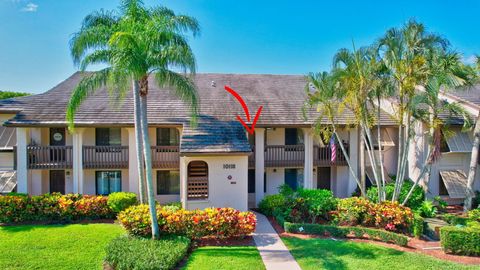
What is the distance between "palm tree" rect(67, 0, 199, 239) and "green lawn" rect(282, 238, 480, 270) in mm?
6011

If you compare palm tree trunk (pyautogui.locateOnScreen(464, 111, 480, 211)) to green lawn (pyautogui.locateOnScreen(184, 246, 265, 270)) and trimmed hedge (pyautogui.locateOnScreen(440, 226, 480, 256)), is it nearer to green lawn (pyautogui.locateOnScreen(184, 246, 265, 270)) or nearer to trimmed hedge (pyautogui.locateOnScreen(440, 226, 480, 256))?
trimmed hedge (pyautogui.locateOnScreen(440, 226, 480, 256))

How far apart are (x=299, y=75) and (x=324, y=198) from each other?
13.1 metres

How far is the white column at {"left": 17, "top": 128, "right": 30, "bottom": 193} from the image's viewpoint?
16.6 meters

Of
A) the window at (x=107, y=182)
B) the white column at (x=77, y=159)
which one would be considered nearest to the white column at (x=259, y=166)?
the window at (x=107, y=182)

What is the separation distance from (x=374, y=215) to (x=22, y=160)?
63.6ft

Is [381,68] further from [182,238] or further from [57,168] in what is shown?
[57,168]

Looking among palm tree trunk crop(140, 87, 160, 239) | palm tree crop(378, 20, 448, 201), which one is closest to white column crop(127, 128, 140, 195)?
palm tree trunk crop(140, 87, 160, 239)

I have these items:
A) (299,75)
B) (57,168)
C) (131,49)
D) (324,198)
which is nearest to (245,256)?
(324,198)

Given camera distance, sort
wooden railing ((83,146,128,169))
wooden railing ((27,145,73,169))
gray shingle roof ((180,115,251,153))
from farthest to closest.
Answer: wooden railing ((83,146,128,169))
wooden railing ((27,145,73,169))
gray shingle roof ((180,115,251,153))

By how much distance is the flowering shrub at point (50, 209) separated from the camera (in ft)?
45.8

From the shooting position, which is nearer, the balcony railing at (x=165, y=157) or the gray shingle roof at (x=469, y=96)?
the balcony railing at (x=165, y=157)

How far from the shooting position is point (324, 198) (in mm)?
15117

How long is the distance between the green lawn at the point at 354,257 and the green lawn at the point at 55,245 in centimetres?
751

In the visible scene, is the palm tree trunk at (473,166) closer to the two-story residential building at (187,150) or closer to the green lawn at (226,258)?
the two-story residential building at (187,150)
